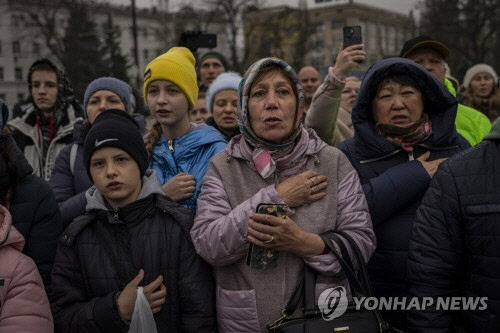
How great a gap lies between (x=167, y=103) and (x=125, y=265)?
1.09 meters

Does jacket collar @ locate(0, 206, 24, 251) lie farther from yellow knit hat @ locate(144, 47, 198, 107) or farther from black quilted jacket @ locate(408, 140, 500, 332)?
black quilted jacket @ locate(408, 140, 500, 332)

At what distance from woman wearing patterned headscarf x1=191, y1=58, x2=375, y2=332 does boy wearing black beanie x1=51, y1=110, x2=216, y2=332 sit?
14cm

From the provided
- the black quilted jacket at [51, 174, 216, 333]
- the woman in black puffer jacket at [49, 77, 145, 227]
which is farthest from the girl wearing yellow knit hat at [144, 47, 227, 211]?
the woman in black puffer jacket at [49, 77, 145, 227]

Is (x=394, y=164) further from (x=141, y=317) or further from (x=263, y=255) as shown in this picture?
(x=141, y=317)

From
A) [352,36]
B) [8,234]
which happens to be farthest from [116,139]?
[352,36]

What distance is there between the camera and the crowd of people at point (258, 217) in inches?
88.7

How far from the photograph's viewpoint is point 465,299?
2256mm

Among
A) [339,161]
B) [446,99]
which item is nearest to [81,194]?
[339,161]

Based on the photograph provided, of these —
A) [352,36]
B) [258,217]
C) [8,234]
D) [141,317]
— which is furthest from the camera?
[352,36]

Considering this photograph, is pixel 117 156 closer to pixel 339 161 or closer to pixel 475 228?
pixel 339 161

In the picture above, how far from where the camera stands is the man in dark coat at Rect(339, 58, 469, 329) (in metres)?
2.65

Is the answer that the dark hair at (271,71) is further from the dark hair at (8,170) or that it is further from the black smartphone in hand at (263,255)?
the dark hair at (8,170)

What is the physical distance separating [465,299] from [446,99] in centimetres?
113

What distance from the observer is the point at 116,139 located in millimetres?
2623
